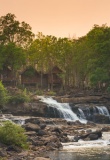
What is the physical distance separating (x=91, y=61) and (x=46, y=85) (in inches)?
1004

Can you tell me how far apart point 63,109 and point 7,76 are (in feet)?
116

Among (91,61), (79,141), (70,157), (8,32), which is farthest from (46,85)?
(70,157)

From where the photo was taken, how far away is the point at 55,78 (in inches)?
4203

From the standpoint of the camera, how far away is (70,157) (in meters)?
34.4

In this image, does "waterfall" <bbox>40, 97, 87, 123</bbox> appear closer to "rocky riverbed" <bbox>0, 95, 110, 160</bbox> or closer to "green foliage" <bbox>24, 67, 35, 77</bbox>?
"rocky riverbed" <bbox>0, 95, 110, 160</bbox>

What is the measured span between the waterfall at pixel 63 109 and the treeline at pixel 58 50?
569 inches

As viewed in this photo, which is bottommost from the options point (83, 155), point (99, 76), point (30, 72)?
point (83, 155)

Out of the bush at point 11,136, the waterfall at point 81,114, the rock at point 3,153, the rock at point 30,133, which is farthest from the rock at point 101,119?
the rock at point 3,153

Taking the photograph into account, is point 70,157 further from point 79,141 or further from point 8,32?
point 8,32

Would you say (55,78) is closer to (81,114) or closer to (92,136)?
(81,114)

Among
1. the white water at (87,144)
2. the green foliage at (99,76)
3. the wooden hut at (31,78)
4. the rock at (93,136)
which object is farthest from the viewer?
the wooden hut at (31,78)

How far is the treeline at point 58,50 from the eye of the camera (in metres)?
85.1

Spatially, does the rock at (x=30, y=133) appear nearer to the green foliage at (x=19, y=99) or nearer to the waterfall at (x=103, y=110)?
the green foliage at (x=19, y=99)

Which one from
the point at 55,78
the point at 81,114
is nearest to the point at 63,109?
the point at 81,114
